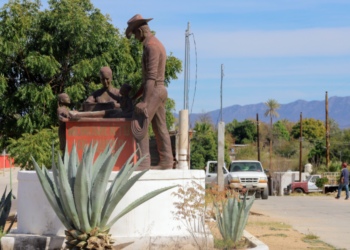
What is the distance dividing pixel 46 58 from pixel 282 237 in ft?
28.9

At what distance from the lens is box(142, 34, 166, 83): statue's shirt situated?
6.21 m

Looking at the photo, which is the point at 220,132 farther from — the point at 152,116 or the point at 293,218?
the point at 152,116

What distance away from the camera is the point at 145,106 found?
20.1 feet

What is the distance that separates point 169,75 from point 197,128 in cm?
2671

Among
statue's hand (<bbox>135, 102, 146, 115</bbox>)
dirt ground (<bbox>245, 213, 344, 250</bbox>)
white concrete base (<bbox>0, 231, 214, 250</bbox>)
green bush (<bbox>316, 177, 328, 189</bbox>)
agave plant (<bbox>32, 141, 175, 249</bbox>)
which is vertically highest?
statue's hand (<bbox>135, 102, 146, 115</bbox>)

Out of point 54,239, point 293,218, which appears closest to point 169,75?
point 293,218

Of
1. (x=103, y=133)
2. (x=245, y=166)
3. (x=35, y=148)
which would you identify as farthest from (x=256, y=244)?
(x=245, y=166)

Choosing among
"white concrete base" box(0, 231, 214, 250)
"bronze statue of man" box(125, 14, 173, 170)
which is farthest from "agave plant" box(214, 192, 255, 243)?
"bronze statue of man" box(125, 14, 173, 170)

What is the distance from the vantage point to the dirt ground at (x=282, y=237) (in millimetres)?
6910

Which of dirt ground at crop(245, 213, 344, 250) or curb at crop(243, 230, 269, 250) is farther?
dirt ground at crop(245, 213, 344, 250)

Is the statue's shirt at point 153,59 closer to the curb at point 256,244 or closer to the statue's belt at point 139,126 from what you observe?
the statue's belt at point 139,126

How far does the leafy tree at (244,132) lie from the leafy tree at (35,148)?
220ft

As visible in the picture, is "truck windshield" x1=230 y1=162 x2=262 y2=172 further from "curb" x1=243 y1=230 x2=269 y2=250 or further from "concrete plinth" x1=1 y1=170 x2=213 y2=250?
"concrete plinth" x1=1 y1=170 x2=213 y2=250

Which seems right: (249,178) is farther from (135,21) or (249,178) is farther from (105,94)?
(135,21)
